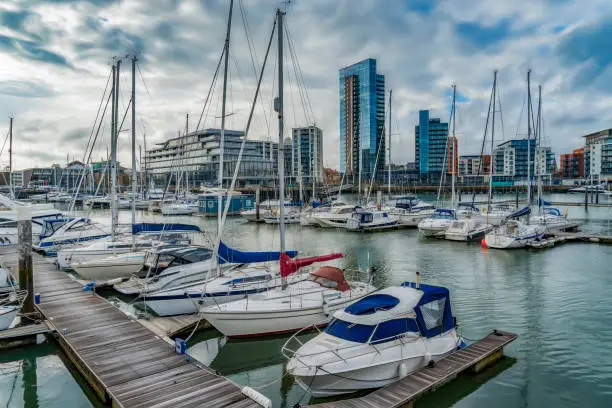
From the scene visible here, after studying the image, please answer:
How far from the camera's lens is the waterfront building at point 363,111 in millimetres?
162125

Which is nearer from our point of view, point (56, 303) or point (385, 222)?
point (56, 303)

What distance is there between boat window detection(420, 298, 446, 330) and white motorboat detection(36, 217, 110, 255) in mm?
26744

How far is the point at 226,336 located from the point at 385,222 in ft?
118

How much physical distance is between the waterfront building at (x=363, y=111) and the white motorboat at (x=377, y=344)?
470ft

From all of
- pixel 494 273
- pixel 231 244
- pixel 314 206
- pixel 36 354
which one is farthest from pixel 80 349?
pixel 314 206

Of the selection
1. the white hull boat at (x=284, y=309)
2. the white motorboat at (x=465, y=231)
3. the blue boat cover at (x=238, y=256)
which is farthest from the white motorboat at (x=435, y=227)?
the white hull boat at (x=284, y=309)

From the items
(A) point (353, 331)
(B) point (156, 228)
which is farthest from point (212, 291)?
(B) point (156, 228)

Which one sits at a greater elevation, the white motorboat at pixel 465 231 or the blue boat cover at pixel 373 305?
the blue boat cover at pixel 373 305

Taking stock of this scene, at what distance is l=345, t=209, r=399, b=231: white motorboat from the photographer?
4797cm

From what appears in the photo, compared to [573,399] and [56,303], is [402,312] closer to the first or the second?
[573,399]

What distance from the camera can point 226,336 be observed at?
1512 centimetres

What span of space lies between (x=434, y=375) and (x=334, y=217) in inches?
1559

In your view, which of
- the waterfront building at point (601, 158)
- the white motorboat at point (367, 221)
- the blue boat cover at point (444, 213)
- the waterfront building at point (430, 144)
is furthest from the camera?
the waterfront building at point (430, 144)

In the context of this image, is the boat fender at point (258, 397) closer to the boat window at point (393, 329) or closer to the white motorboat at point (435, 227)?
the boat window at point (393, 329)
